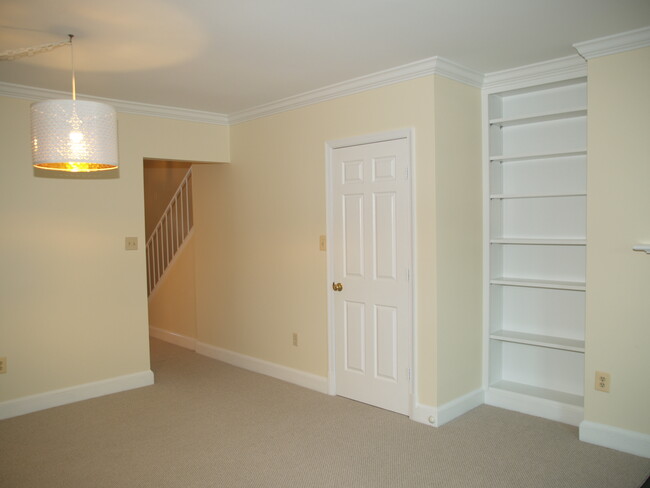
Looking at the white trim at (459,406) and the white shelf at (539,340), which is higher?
the white shelf at (539,340)

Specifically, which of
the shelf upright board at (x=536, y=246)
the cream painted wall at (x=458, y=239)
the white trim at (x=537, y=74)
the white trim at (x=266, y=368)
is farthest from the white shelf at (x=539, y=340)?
the white trim at (x=537, y=74)

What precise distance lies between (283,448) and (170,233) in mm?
4060

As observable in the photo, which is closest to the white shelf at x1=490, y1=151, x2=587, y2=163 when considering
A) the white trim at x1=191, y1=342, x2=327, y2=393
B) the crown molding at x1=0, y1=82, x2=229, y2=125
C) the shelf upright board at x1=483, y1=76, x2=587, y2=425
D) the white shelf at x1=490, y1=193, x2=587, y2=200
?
the shelf upright board at x1=483, y1=76, x2=587, y2=425

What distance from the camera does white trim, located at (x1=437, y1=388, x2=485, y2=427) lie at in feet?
12.2

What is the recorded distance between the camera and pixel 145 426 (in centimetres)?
380

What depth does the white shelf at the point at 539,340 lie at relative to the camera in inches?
143

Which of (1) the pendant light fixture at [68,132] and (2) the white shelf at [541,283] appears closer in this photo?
(1) the pendant light fixture at [68,132]

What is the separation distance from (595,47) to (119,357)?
4.33 metres

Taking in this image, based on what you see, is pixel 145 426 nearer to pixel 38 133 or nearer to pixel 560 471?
pixel 38 133

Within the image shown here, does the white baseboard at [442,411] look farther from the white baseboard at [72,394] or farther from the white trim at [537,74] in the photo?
the white baseboard at [72,394]

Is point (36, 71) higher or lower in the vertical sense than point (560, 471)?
higher

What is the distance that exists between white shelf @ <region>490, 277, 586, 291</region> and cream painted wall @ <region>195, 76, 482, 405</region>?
0.21 m

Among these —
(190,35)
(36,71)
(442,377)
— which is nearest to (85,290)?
(36,71)

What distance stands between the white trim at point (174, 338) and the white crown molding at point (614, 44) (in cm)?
470
